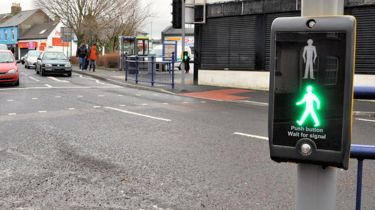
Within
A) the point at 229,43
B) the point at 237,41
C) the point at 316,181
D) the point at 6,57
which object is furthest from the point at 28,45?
the point at 316,181

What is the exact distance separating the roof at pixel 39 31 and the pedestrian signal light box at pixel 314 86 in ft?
239

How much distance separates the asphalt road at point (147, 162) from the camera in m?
4.87

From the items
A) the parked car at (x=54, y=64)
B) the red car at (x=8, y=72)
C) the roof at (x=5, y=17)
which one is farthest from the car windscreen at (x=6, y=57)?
the roof at (x=5, y=17)

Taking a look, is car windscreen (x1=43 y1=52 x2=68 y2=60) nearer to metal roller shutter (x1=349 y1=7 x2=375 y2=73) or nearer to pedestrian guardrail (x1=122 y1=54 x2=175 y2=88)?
pedestrian guardrail (x1=122 y1=54 x2=175 y2=88)

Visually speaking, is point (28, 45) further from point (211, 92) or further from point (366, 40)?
point (366, 40)

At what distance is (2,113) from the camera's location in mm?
11734

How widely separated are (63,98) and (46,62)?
1172cm

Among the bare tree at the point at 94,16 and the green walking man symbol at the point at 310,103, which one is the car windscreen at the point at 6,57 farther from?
the green walking man symbol at the point at 310,103

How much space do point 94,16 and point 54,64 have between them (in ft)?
50.6

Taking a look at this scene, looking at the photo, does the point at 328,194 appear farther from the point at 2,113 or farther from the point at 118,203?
the point at 2,113

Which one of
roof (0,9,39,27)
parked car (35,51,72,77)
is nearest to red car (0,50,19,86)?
parked car (35,51,72,77)

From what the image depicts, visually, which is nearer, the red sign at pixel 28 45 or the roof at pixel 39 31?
the roof at pixel 39 31

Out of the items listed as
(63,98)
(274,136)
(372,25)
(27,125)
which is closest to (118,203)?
(274,136)

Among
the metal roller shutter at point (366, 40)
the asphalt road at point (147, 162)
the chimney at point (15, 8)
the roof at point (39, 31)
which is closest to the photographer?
the asphalt road at point (147, 162)
